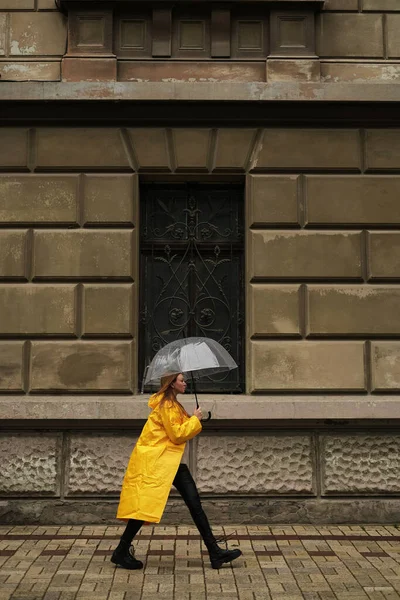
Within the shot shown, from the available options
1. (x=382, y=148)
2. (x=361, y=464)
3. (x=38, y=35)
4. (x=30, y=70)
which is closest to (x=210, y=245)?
(x=382, y=148)

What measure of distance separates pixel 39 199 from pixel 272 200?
2.47 meters

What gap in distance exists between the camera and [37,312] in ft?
28.2

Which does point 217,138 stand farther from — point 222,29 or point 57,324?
point 57,324

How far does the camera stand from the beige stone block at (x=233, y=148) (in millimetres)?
8828

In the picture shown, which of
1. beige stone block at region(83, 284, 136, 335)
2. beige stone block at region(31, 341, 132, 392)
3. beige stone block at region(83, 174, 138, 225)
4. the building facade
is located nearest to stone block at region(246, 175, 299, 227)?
the building facade

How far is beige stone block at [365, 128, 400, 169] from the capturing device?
29.0 feet

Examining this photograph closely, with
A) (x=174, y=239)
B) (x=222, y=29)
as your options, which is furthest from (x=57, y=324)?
(x=222, y=29)

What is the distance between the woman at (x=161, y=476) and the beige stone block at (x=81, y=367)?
2050mm

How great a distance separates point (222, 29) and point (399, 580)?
228 inches

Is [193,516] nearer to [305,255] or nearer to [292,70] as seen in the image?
[305,255]

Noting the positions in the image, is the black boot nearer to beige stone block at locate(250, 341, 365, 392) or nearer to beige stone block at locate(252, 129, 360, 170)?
beige stone block at locate(250, 341, 365, 392)

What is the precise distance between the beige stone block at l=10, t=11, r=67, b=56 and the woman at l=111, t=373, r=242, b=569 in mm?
4322

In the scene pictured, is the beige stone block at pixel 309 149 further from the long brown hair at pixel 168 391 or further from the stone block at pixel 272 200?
the long brown hair at pixel 168 391

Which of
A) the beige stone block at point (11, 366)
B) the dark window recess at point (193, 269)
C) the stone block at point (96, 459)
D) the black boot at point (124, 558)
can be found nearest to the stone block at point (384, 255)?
the dark window recess at point (193, 269)
